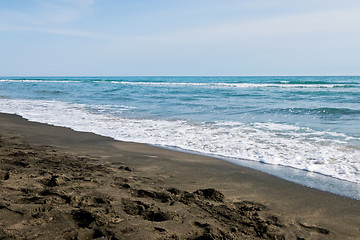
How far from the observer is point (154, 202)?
10.6ft

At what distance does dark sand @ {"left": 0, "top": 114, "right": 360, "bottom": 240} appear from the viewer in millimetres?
2553

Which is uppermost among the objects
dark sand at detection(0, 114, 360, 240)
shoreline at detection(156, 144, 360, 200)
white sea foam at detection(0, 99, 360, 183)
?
dark sand at detection(0, 114, 360, 240)

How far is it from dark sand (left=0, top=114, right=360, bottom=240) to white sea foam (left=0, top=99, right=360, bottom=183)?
3.12 feet

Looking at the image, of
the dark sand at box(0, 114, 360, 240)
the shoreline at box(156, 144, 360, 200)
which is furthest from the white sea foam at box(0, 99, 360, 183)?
the dark sand at box(0, 114, 360, 240)

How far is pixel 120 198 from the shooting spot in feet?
10.6

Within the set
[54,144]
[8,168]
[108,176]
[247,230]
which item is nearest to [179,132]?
[54,144]

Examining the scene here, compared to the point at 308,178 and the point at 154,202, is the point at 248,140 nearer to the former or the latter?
the point at 308,178

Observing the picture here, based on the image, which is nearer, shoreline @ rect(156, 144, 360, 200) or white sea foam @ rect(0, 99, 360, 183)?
shoreline @ rect(156, 144, 360, 200)

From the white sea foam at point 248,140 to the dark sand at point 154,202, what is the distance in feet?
3.12

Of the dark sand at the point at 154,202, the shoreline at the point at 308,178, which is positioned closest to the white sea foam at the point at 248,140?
the shoreline at the point at 308,178

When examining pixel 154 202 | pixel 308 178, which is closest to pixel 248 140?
pixel 308 178

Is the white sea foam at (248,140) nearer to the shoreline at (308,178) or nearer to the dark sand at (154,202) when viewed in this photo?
the shoreline at (308,178)

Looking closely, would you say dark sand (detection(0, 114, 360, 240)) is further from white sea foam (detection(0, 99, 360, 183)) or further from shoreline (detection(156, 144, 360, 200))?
white sea foam (detection(0, 99, 360, 183))

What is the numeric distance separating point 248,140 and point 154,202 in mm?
4159
